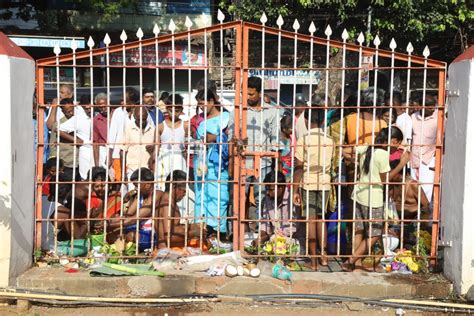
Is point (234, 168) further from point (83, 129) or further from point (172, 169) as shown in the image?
point (83, 129)

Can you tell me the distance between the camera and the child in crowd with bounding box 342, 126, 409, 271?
18.1ft

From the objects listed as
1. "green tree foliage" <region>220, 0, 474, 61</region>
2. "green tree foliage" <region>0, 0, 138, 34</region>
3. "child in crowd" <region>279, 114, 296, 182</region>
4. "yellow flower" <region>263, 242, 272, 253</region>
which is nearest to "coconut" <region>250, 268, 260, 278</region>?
"yellow flower" <region>263, 242, 272, 253</region>

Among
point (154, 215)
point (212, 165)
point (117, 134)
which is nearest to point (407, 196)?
point (212, 165)

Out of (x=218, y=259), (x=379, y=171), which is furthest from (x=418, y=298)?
(x=218, y=259)

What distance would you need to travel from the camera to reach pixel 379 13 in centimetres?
1309

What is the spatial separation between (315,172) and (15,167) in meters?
2.63

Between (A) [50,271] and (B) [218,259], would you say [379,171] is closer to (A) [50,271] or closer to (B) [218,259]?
(B) [218,259]

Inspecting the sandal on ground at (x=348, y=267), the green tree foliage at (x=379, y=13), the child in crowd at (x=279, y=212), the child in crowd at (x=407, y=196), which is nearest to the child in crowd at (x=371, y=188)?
the sandal on ground at (x=348, y=267)

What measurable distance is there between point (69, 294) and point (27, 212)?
815mm

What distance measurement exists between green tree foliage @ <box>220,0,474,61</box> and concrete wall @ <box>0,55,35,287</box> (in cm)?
829

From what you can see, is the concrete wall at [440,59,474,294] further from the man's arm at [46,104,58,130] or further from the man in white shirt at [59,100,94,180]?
the man's arm at [46,104,58,130]

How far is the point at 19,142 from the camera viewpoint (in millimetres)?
5148

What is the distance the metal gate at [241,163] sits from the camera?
17.6 feet

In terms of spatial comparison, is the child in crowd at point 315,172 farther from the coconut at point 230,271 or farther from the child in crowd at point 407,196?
the coconut at point 230,271
